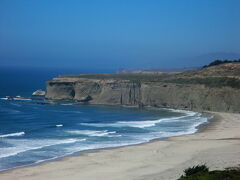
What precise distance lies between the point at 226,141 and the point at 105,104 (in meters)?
44.2

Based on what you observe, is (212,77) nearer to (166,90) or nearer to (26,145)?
(166,90)

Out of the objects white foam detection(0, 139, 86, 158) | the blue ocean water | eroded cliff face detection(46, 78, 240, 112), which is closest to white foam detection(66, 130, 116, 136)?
the blue ocean water

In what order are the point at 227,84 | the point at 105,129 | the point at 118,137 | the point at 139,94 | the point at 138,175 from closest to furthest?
the point at 138,175 → the point at 118,137 → the point at 105,129 → the point at 227,84 → the point at 139,94

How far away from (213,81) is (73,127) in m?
35.7

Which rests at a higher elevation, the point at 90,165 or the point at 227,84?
the point at 227,84

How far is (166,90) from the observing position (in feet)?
278

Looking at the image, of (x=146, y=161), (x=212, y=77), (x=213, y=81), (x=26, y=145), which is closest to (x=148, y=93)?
(x=213, y=81)

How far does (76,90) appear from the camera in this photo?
3748 inches

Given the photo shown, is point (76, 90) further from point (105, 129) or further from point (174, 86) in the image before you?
point (105, 129)

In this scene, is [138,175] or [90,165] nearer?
[138,175]

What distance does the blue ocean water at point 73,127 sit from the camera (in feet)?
134

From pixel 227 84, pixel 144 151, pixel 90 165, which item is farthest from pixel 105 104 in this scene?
pixel 90 165

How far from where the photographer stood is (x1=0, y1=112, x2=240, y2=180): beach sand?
104ft

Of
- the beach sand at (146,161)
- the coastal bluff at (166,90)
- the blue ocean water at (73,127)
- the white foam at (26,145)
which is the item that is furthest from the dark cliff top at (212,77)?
the white foam at (26,145)
